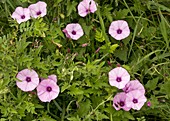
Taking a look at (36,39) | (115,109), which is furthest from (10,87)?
(115,109)

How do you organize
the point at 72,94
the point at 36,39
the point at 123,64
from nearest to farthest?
the point at 72,94, the point at 36,39, the point at 123,64

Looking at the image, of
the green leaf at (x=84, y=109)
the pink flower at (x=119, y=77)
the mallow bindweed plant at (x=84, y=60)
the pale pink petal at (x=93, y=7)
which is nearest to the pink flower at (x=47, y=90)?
the mallow bindweed plant at (x=84, y=60)

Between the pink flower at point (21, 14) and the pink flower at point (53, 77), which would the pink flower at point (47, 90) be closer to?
the pink flower at point (53, 77)

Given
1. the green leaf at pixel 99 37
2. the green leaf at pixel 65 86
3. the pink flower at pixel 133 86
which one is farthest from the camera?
the green leaf at pixel 99 37

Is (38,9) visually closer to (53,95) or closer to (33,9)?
(33,9)

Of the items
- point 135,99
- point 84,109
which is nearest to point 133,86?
point 135,99

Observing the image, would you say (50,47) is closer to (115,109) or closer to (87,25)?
(87,25)
